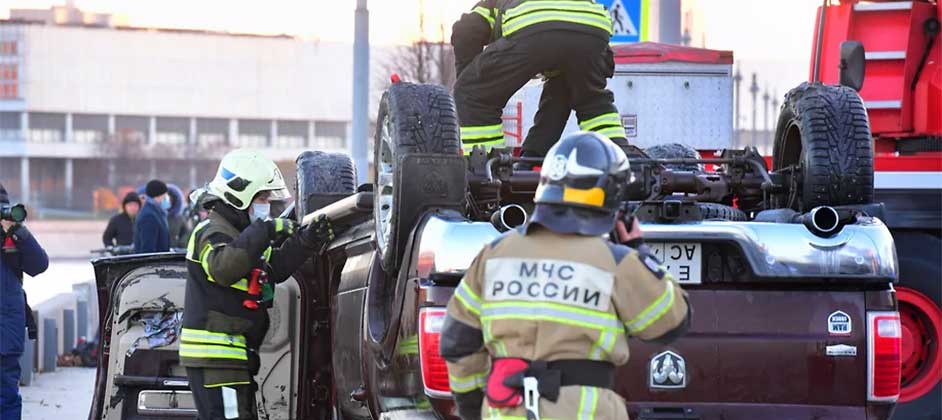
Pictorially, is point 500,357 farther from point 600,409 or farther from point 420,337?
point 420,337

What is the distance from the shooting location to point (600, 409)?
424 cm

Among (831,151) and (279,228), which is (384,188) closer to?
(279,228)

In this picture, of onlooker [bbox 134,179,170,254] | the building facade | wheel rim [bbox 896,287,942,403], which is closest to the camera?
wheel rim [bbox 896,287,942,403]

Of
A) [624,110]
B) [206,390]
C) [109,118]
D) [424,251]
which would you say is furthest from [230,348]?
[109,118]

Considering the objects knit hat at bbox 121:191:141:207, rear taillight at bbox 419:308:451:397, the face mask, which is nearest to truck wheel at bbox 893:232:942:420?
the face mask

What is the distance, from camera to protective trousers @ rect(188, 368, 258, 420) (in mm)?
6535

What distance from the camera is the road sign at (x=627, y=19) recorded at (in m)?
15.4

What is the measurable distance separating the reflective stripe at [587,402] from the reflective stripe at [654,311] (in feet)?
0.70

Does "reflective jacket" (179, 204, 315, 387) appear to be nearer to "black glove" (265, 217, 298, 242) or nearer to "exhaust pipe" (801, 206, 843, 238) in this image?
"black glove" (265, 217, 298, 242)

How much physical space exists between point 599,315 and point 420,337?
1037mm

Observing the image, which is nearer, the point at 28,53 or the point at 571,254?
A: the point at 571,254

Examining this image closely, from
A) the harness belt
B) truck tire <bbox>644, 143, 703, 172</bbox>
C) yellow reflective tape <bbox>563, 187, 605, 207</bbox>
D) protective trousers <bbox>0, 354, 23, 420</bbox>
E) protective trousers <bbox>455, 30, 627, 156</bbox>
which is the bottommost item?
protective trousers <bbox>0, 354, 23, 420</bbox>

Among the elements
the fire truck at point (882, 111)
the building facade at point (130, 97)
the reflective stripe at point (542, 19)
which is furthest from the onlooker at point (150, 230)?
the building facade at point (130, 97)

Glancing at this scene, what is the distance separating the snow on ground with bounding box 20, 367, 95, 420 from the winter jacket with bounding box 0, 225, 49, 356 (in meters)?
1.91
